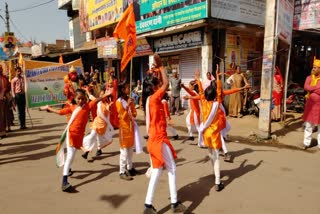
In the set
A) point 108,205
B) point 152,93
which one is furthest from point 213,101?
point 108,205

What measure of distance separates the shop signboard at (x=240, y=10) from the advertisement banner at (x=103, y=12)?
649 cm

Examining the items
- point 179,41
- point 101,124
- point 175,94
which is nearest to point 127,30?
point 101,124

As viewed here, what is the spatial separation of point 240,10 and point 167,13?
2907 mm

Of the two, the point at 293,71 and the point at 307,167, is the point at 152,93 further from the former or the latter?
the point at 293,71

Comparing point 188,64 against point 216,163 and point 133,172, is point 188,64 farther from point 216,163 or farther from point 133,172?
point 216,163

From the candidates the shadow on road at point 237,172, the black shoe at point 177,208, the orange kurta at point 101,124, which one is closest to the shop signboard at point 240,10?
the orange kurta at point 101,124

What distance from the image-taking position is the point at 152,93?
385 cm

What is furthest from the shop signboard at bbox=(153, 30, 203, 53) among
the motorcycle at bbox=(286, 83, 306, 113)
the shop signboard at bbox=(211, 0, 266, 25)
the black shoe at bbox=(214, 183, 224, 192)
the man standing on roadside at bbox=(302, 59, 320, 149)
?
the black shoe at bbox=(214, 183, 224, 192)

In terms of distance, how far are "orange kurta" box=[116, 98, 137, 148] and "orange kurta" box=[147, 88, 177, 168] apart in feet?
3.97

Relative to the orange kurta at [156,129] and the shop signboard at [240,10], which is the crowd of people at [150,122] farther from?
the shop signboard at [240,10]

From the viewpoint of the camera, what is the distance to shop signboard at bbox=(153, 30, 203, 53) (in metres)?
11.6

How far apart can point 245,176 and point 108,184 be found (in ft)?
7.56

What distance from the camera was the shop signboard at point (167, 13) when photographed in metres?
10.5

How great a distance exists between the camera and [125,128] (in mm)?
4918
